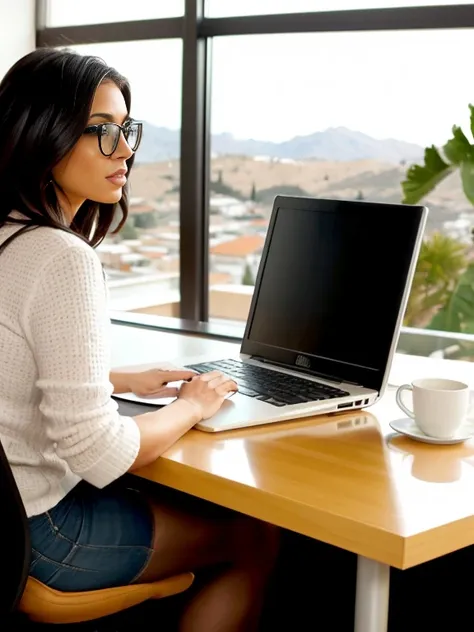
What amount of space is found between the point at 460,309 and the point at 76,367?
1.82 m

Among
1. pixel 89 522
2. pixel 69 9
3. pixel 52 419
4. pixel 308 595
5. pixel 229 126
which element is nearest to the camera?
pixel 52 419

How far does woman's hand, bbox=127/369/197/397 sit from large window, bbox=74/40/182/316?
62.5 inches

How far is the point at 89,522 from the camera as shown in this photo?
1.37 metres

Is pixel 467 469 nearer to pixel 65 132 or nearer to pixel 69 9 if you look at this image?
pixel 65 132

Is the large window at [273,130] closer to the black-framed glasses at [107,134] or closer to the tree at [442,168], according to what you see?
the tree at [442,168]

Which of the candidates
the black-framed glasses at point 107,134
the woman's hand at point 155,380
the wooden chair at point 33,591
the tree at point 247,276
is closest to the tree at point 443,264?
the tree at point 247,276

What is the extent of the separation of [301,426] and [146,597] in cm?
34

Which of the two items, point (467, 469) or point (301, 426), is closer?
point (467, 469)

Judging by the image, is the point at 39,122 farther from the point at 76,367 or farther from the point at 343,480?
the point at 343,480

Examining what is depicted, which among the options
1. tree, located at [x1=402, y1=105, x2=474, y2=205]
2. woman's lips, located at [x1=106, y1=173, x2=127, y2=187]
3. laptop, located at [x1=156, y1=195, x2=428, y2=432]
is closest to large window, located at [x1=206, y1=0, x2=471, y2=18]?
tree, located at [x1=402, y1=105, x2=474, y2=205]

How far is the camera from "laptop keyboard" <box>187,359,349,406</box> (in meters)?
1.53

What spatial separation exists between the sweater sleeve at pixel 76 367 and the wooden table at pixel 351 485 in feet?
0.27

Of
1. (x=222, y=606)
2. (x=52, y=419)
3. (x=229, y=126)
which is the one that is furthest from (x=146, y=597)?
(x=229, y=126)

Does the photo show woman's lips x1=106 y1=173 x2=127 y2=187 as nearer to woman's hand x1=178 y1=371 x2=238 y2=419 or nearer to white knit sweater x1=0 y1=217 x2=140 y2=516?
white knit sweater x1=0 y1=217 x2=140 y2=516
